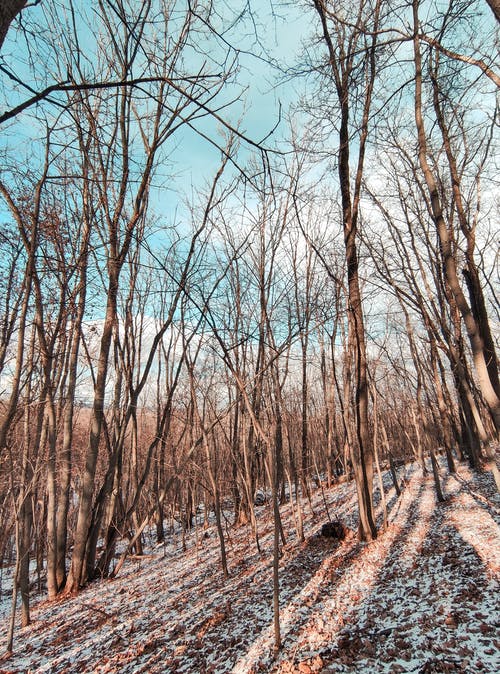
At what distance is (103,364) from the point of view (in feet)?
23.6

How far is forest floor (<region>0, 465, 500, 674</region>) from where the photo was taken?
3.24 metres

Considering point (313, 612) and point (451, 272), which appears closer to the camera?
point (451, 272)

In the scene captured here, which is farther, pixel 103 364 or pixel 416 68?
pixel 103 364

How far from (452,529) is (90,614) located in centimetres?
624

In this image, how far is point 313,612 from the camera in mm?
4277

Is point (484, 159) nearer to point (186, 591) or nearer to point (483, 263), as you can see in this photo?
point (483, 263)

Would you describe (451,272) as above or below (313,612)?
above

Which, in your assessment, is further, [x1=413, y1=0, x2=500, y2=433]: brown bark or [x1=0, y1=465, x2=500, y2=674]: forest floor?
[x1=413, y1=0, x2=500, y2=433]: brown bark

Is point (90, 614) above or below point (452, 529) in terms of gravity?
below

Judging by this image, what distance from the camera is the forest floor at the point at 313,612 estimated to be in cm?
324

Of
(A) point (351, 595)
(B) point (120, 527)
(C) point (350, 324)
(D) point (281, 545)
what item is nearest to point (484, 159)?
(C) point (350, 324)

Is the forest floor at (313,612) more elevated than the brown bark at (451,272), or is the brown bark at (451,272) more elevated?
the brown bark at (451,272)

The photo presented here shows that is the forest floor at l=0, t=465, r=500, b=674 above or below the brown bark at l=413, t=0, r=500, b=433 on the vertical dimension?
below

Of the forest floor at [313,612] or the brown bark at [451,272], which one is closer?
the forest floor at [313,612]
